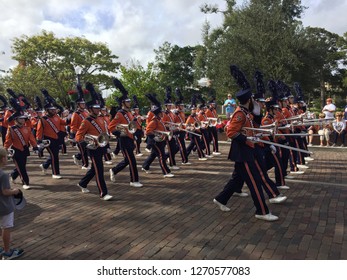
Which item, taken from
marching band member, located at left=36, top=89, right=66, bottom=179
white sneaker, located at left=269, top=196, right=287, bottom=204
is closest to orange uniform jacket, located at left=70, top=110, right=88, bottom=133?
marching band member, located at left=36, top=89, right=66, bottom=179

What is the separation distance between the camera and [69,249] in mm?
4531

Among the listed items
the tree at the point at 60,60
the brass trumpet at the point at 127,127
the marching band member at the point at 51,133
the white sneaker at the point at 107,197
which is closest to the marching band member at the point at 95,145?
the white sneaker at the point at 107,197

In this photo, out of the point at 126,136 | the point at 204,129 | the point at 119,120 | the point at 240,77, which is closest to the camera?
the point at 240,77

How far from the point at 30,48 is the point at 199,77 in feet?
58.1

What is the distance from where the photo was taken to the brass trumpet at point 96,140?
273 inches

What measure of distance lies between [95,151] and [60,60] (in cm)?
3077

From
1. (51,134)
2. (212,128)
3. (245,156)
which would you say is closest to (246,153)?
(245,156)

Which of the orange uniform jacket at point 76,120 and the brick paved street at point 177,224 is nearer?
the brick paved street at point 177,224

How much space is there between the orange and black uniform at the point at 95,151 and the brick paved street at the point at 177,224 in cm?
33

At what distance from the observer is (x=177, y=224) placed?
545cm

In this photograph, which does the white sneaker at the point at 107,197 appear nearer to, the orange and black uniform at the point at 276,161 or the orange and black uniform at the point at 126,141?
the orange and black uniform at the point at 126,141

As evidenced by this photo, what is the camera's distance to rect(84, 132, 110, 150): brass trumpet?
22.8 ft

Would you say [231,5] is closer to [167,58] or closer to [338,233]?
[167,58]

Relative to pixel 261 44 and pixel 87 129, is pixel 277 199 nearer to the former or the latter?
pixel 87 129
